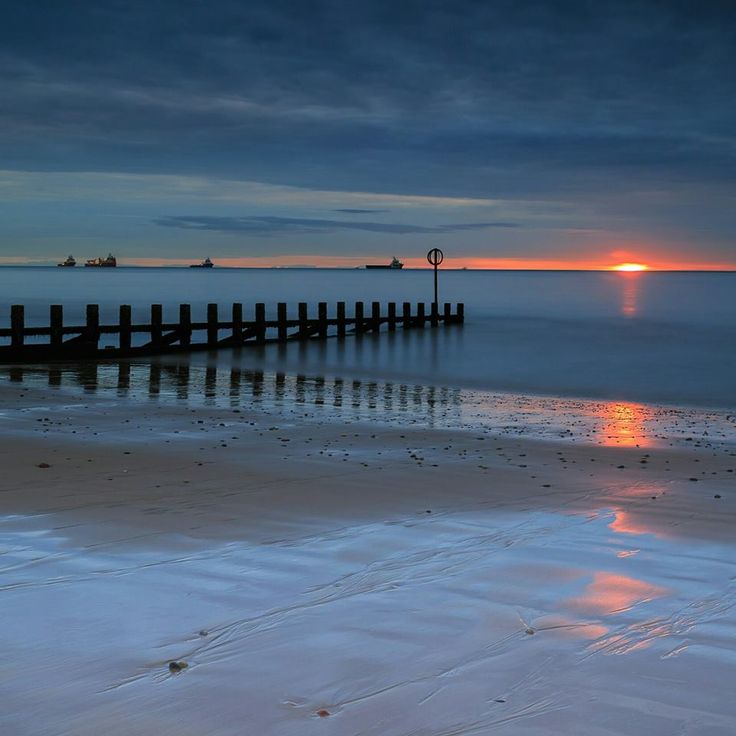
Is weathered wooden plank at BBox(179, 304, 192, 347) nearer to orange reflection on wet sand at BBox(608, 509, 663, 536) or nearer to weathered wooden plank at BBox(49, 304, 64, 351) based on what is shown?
weathered wooden plank at BBox(49, 304, 64, 351)

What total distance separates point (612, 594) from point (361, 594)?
51.9 inches

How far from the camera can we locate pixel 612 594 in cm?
502

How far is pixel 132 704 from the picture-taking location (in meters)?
3.61

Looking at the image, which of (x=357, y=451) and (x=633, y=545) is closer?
(x=633, y=545)

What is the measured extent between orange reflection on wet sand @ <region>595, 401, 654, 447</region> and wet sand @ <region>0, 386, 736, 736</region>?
77.5 inches

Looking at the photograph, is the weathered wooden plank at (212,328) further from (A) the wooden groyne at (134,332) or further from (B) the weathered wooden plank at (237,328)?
(B) the weathered wooden plank at (237,328)

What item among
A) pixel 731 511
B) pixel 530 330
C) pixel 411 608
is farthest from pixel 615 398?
pixel 530 330

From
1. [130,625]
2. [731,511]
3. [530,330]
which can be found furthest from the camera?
[530,330]

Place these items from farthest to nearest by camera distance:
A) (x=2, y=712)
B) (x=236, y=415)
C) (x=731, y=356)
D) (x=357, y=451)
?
(x=731, y=356) → (x=236, y=415) → (x=357, y=451) → (x=2, y=712)

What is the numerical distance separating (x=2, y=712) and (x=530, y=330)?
39.9m

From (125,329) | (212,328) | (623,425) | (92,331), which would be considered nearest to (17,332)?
(92,331)

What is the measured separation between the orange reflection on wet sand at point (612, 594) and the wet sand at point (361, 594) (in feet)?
0.06

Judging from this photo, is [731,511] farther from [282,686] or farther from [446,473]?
[282,686]

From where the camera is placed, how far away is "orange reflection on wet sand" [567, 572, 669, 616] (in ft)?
15.7
